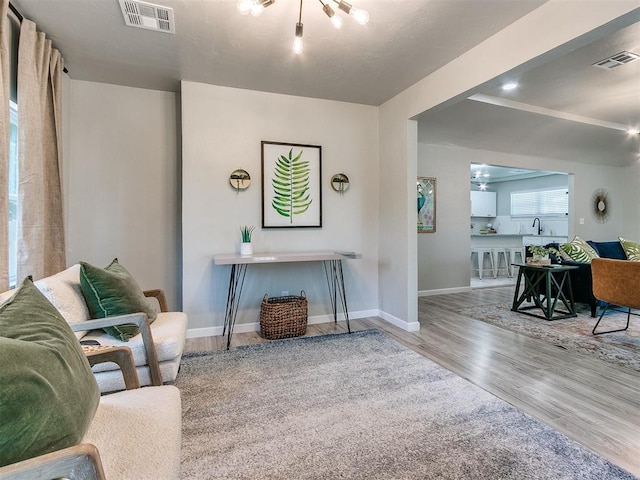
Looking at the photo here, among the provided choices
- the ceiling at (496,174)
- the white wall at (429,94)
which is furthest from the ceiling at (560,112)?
the ceiling at (496,174)

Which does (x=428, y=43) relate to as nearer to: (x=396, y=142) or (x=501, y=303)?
(x=396, y=142)

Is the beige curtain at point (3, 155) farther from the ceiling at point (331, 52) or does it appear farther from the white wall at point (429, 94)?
the white wall at point (429, 94)

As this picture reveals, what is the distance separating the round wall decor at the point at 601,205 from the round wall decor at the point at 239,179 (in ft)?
24.2

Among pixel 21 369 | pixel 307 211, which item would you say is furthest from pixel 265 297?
pixel 21 369

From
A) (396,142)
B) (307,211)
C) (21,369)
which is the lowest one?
(21,369)

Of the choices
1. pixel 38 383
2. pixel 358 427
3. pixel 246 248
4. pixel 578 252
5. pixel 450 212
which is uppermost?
pixel 450 212

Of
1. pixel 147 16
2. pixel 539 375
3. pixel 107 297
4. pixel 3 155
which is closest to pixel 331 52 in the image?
pixel 147 16

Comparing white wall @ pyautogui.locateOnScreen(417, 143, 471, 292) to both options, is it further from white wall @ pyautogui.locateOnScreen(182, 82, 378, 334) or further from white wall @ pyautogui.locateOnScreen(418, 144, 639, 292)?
white wall @ pyautogui.locateOnScreen(182, 82, 378, 334)

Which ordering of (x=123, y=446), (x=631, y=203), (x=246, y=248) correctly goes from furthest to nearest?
(x=631, y=203) < (x=246, y=248) < (x=123, y=446)

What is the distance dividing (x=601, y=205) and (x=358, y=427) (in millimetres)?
7973

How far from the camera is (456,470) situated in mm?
1445

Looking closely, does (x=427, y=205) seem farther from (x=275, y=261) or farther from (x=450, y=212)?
Answer: (x=275, y=261)

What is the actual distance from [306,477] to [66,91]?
3714 millimetres

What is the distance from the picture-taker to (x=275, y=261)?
296 cm
